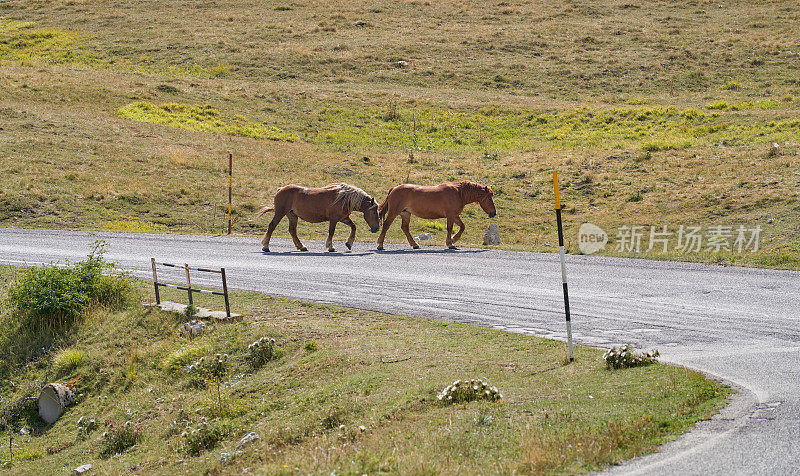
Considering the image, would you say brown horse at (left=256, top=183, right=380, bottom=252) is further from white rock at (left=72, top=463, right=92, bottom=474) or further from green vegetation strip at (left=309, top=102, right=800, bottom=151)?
green vegetation strip at (left=309, top=102, right=800, bottom=151)

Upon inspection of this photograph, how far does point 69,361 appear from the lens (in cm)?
1550

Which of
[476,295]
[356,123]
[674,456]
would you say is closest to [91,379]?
[476,295]

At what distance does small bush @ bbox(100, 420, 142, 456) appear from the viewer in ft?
40.2

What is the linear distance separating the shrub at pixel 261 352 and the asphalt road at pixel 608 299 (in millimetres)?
2911

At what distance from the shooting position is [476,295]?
16625 millimetres

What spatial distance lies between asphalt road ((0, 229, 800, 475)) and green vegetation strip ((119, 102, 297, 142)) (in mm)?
22521

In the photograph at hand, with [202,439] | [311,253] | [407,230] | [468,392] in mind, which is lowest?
[202,439]

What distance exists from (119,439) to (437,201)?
1375 cm

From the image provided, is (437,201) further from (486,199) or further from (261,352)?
(261,352)

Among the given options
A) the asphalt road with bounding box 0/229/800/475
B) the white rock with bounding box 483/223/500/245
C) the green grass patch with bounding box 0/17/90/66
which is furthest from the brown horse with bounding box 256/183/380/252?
the green grass patch with bounding box 0/17/90/66

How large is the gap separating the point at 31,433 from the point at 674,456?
11.3 metres

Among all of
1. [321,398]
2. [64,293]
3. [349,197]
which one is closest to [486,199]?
[349,197]

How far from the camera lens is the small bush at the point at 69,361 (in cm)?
1546

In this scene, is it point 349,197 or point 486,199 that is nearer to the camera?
point 349,197
